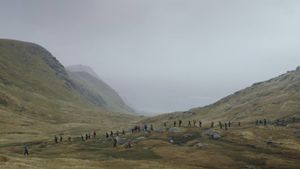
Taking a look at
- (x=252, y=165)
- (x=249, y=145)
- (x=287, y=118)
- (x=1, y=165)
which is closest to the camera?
(x=1, y=165)

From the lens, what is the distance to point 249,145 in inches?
5049

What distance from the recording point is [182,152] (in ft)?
373

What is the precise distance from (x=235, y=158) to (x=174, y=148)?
66.1 ft

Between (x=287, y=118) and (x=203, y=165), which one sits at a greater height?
(x=287, y=118)

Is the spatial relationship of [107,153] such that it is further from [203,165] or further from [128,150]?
[203,165]

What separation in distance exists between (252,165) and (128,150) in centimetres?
3763

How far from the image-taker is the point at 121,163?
9206cm

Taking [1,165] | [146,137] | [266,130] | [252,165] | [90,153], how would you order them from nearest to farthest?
1. [1,165]
2. [252,165]
3. [90,153]
4. [146,137]
5. [266,130]

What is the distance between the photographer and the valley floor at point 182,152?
91.5m

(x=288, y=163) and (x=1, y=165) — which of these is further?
(x=288, y=163)

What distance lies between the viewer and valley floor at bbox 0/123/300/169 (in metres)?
91.5

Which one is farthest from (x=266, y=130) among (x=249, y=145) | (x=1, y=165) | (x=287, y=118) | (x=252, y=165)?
(x=1, y=165)

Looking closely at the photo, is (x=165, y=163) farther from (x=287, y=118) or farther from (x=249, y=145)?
(x=287, y=118)

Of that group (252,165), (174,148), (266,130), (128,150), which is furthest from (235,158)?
(266,130)
